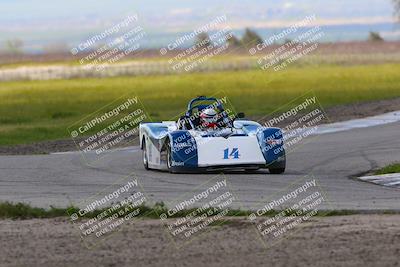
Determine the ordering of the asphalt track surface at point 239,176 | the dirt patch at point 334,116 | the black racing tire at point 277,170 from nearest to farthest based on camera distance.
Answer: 1. the asphalt track surface at point 239,176
2. the black racing tire at point 277,170
3. the dirt patch at point 334,116

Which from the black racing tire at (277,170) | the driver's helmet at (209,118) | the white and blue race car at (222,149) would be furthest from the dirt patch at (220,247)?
the driver's helmet at (209,118)

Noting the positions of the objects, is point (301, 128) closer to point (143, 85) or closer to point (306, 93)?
point (306, 93)

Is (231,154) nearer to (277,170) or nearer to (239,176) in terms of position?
(239,176)

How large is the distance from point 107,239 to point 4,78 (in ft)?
283

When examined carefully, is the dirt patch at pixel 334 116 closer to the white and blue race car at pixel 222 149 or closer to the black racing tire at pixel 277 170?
the white and blue race car at pixel 222 149

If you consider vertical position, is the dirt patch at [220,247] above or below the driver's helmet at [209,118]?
below

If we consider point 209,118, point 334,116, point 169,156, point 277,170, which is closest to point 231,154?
point 277,170

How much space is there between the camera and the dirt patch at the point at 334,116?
27188 mm

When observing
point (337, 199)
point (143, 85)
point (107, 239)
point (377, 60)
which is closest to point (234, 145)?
point (337, 199)

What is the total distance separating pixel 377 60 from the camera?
4395 inches

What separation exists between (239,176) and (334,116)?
50.4ft

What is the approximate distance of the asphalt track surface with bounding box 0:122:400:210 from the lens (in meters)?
16.2

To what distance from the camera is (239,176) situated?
65.1ft

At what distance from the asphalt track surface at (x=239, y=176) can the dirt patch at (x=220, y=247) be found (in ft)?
6.57
